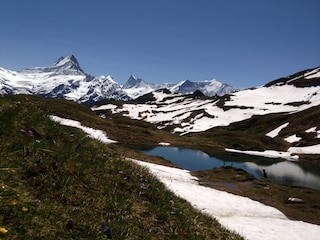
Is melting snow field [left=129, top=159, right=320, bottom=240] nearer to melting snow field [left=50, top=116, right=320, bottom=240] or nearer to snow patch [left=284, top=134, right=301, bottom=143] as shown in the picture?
melting snow field [left=50, top=116, right=320, bottom=240]

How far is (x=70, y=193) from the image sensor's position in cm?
750

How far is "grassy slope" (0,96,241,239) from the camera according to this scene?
19.4 ft

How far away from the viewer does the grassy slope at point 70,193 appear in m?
5.92

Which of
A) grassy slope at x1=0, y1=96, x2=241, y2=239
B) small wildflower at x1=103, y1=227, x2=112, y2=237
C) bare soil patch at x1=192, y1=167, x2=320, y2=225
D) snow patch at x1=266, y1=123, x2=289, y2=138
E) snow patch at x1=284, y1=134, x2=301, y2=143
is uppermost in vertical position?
snow patch at x1=266, y1=123, x2=289, y2=138

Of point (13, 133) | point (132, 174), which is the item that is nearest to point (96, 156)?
point (132, 174)

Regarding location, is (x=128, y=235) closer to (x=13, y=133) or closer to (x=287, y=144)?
(x=13, y=133)

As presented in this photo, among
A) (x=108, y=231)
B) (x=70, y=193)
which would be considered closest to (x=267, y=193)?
(x=70, y=193)

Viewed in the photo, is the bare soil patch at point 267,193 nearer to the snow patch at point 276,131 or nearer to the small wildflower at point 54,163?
the small wildflower at point 54,163

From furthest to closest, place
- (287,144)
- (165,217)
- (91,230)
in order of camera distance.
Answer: (287,144), (165,217), (91,230)

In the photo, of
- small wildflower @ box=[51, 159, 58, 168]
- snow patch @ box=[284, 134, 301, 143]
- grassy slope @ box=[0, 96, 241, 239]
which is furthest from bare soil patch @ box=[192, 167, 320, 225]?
snow patch @ box=[284, 134, 301, 143]

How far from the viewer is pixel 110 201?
7.82 m

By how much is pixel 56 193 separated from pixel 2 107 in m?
4.23

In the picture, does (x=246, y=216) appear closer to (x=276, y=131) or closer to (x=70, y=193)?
(x=70, y=193)

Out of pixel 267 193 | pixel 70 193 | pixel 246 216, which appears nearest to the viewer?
pixel 70 193
